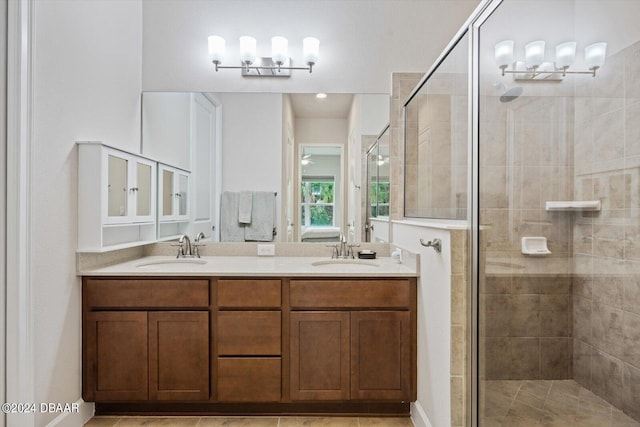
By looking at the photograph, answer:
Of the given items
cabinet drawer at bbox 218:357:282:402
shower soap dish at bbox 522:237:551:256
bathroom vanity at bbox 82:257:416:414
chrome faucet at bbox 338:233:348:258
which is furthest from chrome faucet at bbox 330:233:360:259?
shower soap dish at bbox 522:237:551:256

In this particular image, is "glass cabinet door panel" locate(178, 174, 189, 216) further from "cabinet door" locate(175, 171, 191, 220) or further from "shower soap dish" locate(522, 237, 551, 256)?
"shower soap dish" locate(522, 237, 551, 256)

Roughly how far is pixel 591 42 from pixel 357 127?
1794 millimetres

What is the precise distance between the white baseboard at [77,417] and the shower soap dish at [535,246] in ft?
7.19

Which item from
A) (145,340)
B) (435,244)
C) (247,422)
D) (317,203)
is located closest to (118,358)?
(145,340)

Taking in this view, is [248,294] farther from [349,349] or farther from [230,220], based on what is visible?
[230,220]

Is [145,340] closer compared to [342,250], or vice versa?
[145,340]

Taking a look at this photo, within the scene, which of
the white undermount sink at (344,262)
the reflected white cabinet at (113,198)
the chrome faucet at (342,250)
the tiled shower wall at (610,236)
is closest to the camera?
the tiled shower wall at (610,236)

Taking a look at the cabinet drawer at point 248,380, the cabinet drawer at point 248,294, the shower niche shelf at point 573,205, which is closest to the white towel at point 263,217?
the cabinet drawer at point 248,294

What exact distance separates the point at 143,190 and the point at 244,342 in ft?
3.94

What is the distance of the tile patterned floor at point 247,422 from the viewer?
2.12 m

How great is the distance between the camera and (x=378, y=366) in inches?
84.0

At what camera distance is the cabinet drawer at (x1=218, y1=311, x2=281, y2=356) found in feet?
6.98

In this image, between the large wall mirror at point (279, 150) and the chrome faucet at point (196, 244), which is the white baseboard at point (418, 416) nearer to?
the large wall mirror at point (279, 150)

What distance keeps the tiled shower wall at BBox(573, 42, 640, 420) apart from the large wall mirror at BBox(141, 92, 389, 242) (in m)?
1.75
